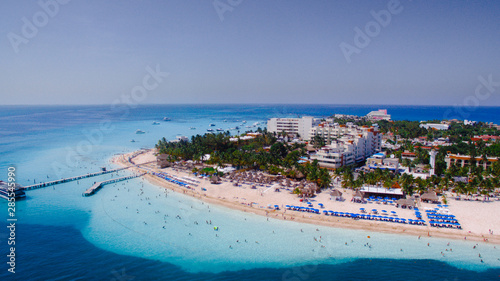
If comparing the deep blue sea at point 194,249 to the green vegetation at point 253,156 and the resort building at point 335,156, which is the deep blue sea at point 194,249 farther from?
the resort building at point 335,156

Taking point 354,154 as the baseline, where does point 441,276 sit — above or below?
below

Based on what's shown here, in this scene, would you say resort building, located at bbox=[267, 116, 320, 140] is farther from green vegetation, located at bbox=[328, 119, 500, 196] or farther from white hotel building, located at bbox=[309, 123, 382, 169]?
green vegetation, located at bbox=[328, 119, 500, 196]

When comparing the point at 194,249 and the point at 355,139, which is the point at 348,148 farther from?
the point at 194,249

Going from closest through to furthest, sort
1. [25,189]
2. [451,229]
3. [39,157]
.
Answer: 1. [451,229]
2. [25,189]
3. [39,157]

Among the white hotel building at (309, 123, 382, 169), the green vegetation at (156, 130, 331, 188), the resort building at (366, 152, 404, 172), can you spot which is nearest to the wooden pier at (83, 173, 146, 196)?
the green vegetation at (156, 130, 331, 188)

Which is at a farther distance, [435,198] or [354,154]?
→ [354,154]

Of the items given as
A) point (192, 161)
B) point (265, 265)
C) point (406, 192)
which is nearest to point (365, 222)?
point (406, 192)

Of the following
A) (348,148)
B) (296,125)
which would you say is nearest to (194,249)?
(348,148)

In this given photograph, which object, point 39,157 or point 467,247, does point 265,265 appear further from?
point 39,157
